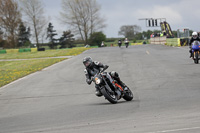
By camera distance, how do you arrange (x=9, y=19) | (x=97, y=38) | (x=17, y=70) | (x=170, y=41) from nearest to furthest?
1. (x=17, y=70)
2. (x=170, y=41)
3. (x=9, y=19)
4. (x=97, y=38)

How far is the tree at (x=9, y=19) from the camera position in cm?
9506

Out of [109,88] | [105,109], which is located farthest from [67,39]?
[105,109]

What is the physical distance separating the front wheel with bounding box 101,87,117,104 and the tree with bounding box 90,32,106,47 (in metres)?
94.8

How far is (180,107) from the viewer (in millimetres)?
8703

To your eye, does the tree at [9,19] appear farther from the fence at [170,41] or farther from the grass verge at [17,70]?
the grass verge at [17,70]

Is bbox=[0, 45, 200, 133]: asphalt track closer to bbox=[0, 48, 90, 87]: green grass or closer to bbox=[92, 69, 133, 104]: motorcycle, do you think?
bbox=[92, 69, 133, 104]: motorcycle

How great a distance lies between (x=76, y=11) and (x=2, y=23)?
23.3 m

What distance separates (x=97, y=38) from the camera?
105812mm

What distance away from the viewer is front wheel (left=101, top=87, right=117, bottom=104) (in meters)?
10.1

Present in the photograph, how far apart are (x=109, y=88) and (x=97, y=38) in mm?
95892

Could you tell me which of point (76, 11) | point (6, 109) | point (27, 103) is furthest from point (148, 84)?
point (76, 11)

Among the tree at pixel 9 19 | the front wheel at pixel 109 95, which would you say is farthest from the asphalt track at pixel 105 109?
the tree at pixel 9 19

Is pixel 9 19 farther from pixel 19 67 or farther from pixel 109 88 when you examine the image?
pixel 109 88

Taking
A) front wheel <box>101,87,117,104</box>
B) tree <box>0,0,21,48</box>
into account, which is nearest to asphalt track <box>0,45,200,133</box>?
front wheel <box>101,87,117,104</box>
